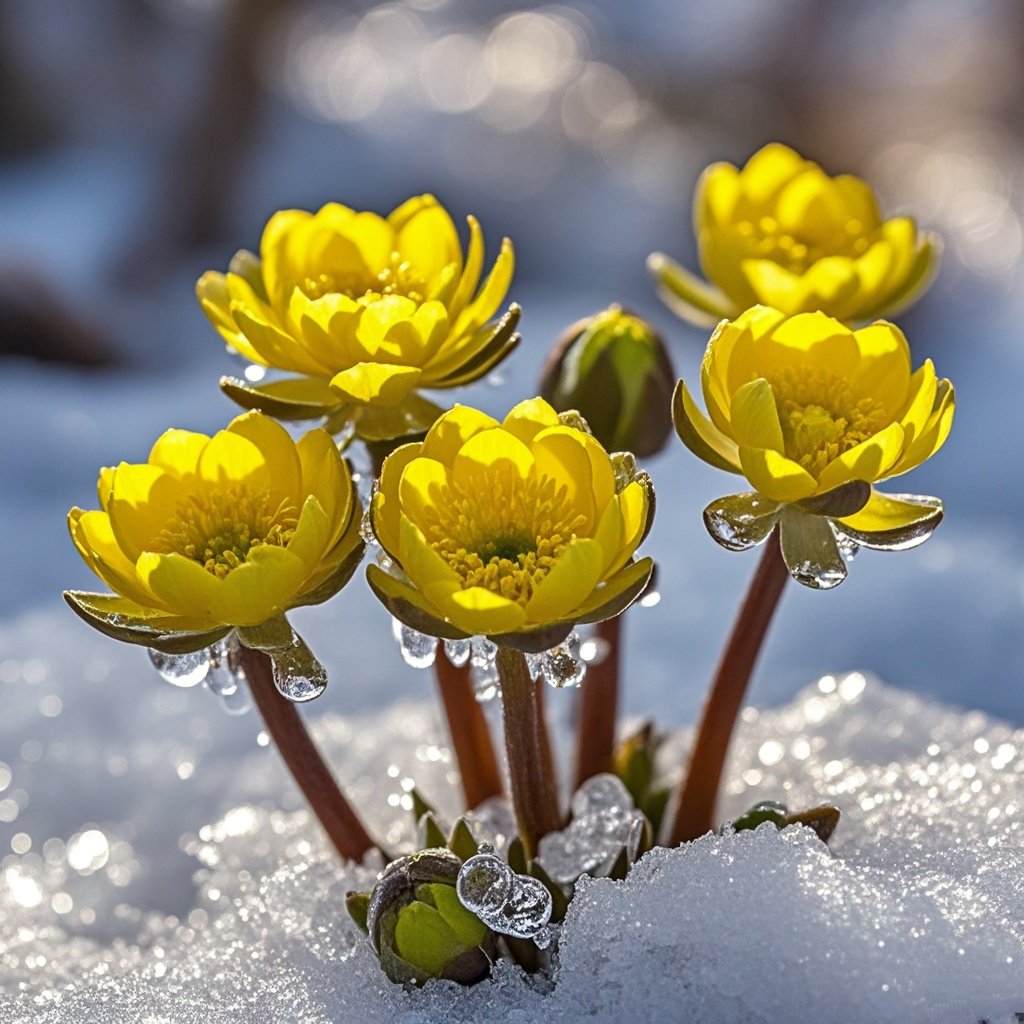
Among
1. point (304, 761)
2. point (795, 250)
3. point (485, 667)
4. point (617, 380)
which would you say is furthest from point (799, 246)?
point (304, 761)

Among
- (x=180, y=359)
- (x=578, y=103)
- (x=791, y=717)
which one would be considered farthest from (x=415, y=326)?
(x=578, y=103)

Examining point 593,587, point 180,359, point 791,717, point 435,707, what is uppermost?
point 593,587

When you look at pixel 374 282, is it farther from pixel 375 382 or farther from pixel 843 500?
pixel 843 500

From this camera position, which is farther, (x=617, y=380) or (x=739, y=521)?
(x=617, y=380)

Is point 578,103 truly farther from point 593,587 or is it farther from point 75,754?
point 593,587

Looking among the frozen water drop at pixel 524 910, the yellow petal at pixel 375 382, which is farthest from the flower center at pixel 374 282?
the frozen water drop at pixel 524 910

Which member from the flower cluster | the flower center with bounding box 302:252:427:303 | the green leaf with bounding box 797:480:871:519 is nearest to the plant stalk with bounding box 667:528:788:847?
the flower cluster
